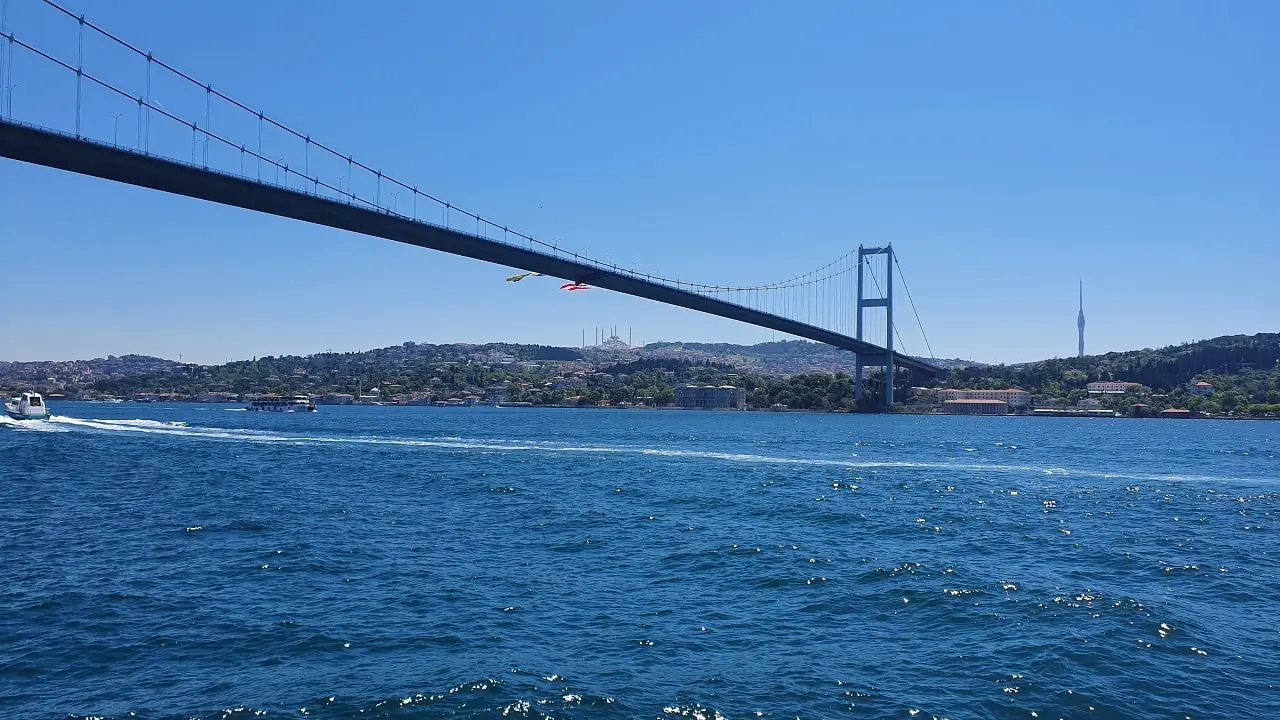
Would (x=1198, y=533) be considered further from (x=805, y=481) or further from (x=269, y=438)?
(x=269, y=438)

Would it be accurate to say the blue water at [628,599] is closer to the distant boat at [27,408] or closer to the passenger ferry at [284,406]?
the distant boat at [27,408]

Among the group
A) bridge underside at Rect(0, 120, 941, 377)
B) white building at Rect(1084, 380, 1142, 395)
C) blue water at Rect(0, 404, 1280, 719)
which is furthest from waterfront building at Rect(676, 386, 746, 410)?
blue water at Rect(0, 404, 1280, 719)

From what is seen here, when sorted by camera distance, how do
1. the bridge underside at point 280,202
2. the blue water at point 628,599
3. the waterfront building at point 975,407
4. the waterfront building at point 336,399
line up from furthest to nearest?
1. the waterfront building at point 336,399
2. the waterfront building at point 975,407
3. the bridge underside at point 280,202
4. the blue water at point 628,599

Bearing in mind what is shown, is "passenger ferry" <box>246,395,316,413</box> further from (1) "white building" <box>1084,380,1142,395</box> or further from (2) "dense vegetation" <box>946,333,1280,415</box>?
(1) "white building" <box>1084,380,1142,395</box>

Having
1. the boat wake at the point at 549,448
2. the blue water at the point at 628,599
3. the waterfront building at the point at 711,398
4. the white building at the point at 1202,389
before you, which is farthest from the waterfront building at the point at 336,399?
the blue water at the point at 628,599

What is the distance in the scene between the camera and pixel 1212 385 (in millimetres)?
87188

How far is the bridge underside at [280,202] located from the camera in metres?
19.9

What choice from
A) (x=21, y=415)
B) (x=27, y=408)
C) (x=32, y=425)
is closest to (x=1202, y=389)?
(x=32, y=425)

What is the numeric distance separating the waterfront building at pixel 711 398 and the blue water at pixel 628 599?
8231 cm

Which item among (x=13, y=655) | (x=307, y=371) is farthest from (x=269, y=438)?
(x=307, y=371)

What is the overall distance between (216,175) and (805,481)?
1731 centimetres

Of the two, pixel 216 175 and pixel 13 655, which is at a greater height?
pixel 216 175

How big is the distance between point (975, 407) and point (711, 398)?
99.2ft

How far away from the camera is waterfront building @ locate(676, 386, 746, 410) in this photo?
102125 mm
